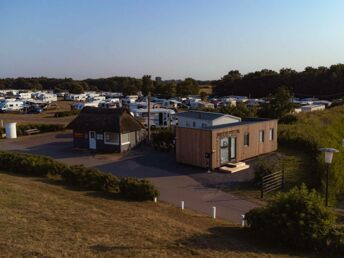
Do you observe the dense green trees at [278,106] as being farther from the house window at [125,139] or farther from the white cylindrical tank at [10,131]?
the white cylindrical tank at [10,131]

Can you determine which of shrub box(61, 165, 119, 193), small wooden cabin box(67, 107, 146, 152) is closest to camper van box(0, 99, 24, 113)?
small wooden cabin box(67, 107, 146, 152)

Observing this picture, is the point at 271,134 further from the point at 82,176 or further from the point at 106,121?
the point at 82,176

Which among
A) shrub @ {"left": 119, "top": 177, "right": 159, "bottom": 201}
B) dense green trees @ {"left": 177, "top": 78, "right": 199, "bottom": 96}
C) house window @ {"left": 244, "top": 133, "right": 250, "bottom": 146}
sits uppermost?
dense green trees @ {"left": 177, "top": 78, "right": 199, "bottom": 96}

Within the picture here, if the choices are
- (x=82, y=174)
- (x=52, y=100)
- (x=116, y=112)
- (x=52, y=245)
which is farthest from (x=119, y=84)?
(x=52, y=245)

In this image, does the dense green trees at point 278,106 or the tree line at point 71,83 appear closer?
the dense green trees at point 278,106

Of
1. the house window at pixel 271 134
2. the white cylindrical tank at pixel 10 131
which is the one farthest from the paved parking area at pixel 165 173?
the house window at pixel 271 134

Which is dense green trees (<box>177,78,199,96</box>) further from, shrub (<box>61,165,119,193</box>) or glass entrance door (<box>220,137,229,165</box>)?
shrub (<box>61,165,119,193</box>)
